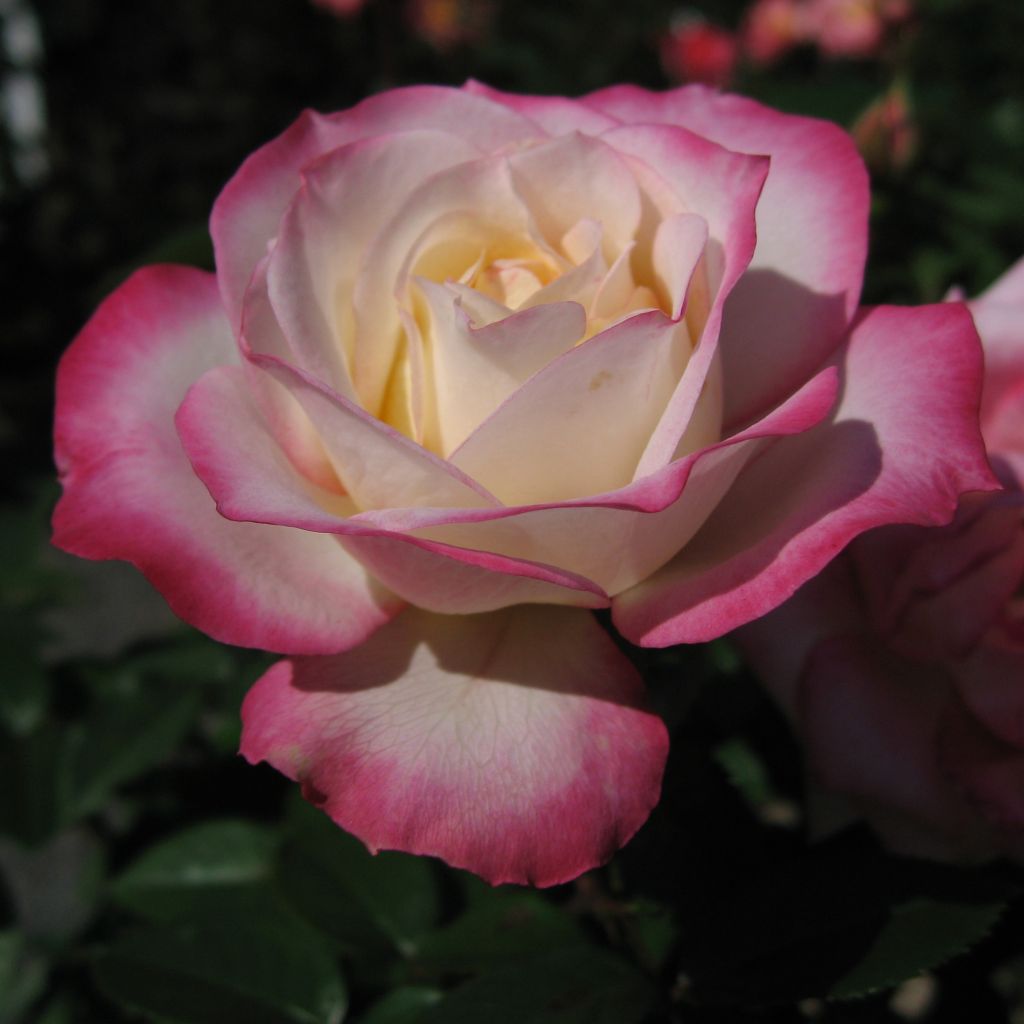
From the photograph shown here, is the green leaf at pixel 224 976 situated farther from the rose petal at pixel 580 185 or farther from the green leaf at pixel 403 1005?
the rose petal at pixel 580 185

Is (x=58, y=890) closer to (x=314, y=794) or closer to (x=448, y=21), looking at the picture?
(x=314, y=794)

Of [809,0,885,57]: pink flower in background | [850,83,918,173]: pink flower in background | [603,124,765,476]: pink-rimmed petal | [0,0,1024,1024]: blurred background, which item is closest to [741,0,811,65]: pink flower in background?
[809,0,885,57]: pink flower in background

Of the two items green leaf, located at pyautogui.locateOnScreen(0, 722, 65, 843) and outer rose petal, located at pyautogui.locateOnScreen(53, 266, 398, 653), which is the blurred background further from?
A: outer rose petal, located at pyautogui.locateOnScreen(53, 266, 398, 653)

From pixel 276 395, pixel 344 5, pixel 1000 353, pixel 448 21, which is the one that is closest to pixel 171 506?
pixel 276 395

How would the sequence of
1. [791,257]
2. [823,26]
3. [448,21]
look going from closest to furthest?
1. [791,257]
2. [823,26]
3. [448,21]

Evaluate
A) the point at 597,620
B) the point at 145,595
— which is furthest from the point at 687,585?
the point at 145,595

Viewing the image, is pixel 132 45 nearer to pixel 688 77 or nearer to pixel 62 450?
pixel 688 77
